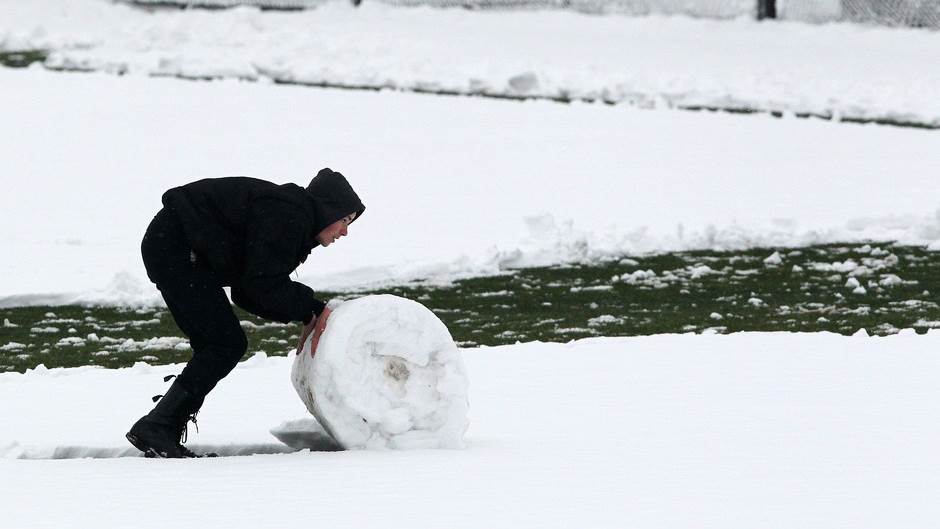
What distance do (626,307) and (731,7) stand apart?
16.5 m

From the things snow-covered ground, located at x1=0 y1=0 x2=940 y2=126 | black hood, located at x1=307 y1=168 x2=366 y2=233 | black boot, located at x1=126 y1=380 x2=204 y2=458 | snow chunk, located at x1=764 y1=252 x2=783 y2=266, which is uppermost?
black hood, located at x1=307 y1=168 x2=366 y2=233

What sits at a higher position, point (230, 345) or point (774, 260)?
point (230, 345)

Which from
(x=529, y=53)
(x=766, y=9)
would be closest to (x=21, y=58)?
(x=529, y=53)

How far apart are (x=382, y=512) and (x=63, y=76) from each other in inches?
662

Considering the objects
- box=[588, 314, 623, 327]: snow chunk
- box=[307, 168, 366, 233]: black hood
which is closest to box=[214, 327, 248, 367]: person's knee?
box=[307, 168, 366, 233]: black hood

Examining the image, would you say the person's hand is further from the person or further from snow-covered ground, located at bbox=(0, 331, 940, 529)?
snow-covered ground, located at bbox=(0, 331, 940, 529)

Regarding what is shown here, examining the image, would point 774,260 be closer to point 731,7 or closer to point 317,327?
point 317,327

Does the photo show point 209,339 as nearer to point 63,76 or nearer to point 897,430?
point 897,430

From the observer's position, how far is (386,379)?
615 cm

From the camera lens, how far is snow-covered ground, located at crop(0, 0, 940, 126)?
67.2 ft

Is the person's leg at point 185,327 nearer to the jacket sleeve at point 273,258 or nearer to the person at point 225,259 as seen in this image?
the person at point 225,259

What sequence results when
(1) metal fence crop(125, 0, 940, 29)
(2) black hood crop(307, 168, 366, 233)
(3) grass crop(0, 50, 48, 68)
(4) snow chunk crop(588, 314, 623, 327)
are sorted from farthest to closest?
(1) metal fence crop(125, 0, 940, 29)
(3) grass crop(0, 50, 48, 68)
(4) snow chunk crop(588, 314, 623, 327)
(2) black hood crop(307, 168, 366, 233)

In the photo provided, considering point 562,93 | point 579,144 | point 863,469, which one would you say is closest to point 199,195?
point 863,469

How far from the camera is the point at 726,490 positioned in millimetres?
5574
